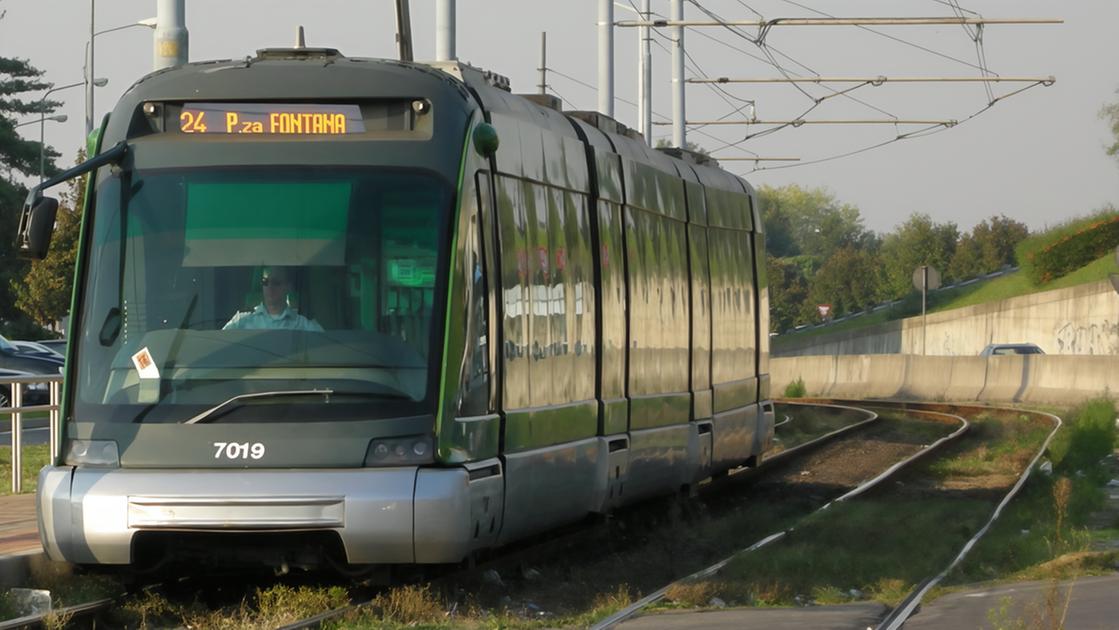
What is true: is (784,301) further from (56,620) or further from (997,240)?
A: (56,620)

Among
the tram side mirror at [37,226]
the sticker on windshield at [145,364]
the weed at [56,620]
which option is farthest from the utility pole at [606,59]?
the weed at [56,620]

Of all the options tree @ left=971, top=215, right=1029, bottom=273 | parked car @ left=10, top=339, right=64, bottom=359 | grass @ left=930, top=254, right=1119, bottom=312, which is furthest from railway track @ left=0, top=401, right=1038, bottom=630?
tree @ left=971, top=215, right=1029, bottom=273

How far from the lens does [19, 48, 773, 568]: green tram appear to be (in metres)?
9.70

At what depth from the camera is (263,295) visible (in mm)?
10062

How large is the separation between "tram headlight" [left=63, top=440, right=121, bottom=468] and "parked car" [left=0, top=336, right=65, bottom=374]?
24326 mm

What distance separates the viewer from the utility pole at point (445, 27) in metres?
21.4

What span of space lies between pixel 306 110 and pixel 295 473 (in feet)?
6.79

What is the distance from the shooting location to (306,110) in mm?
10469

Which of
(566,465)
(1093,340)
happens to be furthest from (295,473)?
(1093,340)

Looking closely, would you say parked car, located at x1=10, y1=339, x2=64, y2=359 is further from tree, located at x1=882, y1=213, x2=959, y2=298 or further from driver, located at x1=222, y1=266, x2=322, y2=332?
tree, located at x1=882, y1=213, x2=959, y2=298

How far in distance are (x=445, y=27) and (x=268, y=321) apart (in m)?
11.8

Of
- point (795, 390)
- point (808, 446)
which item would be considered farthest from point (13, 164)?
point (808, 446)

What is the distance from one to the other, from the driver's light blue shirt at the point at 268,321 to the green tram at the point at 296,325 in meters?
0.01

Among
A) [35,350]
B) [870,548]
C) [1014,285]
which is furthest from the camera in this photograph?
[1014,285]
